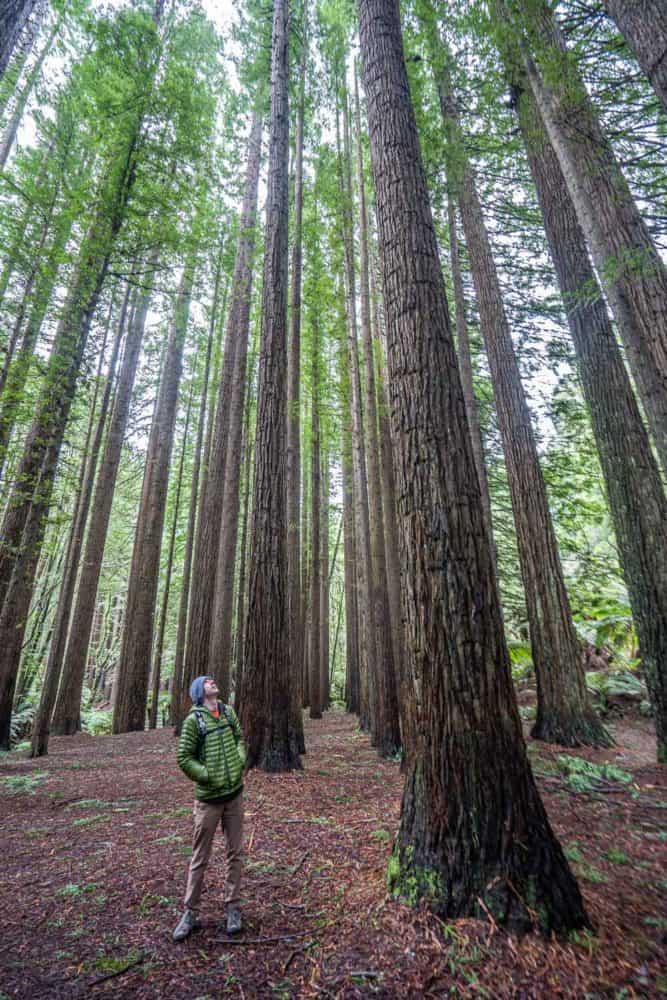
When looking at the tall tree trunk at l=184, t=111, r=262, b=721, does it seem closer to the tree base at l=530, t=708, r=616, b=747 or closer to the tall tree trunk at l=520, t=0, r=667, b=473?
the tall tree trunk at l=520, t=0, r=667, b=473

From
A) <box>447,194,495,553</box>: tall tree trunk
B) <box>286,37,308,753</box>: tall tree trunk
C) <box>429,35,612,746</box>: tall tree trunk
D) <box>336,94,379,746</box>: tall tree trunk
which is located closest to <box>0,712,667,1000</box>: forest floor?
<box>429,35,612,746</box>: tall tree trunk

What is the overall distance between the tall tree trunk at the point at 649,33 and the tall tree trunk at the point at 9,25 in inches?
233

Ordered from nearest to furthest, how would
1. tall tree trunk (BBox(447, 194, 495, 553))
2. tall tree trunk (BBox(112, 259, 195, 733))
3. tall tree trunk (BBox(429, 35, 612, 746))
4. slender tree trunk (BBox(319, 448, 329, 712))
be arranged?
tall tree trunk (BBox(429, 35, 612, 746)) < tall tree trunk (BBox(447, 194, 495, 553)) < tall tree trunk (BBox(112, 259, 195, 733)) < slender tree trunk (BBox(319, 448, 329, 712))

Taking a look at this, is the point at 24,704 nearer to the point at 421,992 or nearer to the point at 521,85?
the point at 421,992

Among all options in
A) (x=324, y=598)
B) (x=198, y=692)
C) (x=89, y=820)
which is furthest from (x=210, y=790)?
(x=324, y=598)

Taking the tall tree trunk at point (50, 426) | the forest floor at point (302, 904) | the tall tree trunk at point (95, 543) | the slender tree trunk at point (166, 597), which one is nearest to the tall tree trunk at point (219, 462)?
the tall tree trunk at point (95, 543)

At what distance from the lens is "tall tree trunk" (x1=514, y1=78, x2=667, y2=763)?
5.37 m

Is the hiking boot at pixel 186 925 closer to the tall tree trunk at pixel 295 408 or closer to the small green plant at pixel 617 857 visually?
the small green plant at pixel 617 857

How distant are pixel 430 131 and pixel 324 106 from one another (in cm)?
571

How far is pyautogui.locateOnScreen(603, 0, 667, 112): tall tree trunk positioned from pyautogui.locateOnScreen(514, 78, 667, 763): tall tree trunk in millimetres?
1660

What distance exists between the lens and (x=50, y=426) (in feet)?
21.9

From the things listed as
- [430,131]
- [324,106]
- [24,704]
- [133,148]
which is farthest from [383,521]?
[24,704]

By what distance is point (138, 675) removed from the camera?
34.4ft

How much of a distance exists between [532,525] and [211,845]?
5847 millimetres
